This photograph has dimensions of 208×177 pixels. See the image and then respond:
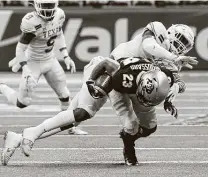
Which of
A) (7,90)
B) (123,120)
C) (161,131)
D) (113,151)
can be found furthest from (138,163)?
(7,90)

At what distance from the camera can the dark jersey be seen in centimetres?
830

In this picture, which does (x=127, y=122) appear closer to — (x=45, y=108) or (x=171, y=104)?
(x=171, y=104)

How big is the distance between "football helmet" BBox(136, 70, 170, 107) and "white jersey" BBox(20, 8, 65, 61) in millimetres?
3689

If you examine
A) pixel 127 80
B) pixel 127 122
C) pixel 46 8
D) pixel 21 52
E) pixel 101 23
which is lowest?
pixel 101 23

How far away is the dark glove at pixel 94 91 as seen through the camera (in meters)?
8.35

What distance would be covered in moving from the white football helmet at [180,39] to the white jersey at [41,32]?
128 inches

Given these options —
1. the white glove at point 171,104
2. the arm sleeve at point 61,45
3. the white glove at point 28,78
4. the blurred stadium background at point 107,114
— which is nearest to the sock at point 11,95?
the blurred stadium background at point 107,114

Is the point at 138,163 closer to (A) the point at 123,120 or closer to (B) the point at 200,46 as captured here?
(A) the point at 123,120

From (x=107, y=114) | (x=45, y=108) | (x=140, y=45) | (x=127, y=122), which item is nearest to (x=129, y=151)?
(x=127, y=122)

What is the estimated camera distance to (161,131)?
1175cm

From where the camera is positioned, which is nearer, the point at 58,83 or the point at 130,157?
the point at 130,157

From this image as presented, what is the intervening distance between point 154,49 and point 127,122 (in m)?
0.72

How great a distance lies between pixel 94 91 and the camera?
8.37 meters

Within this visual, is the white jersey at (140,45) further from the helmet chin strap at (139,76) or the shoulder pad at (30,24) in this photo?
the shoulder pad at (30,24)
